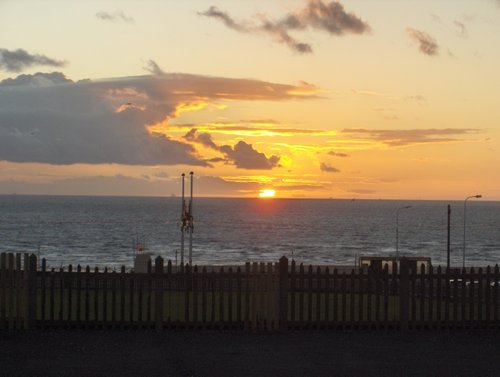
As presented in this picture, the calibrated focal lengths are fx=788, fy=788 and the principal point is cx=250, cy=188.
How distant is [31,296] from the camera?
706 inches

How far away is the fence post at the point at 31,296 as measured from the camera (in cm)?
1789

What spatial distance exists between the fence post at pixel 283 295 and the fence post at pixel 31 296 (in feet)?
18.4

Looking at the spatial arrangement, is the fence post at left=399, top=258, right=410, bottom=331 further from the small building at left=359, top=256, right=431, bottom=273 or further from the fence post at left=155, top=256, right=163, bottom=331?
the fence post at left=155, top=256, right=163, bottom=331

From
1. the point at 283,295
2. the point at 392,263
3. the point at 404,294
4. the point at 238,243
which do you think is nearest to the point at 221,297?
the point at 283,295

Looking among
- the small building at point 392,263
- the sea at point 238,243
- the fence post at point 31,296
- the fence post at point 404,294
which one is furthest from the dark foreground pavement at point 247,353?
the sea at point 238,243

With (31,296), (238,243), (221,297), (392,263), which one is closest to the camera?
(31,296)

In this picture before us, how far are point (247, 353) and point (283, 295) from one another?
9.39 feet

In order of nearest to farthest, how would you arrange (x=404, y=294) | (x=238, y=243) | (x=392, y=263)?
1. (x=404, y=294)
2. (x=392, y=263)
3. (x=238, y=243)

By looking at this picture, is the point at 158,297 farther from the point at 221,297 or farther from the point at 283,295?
the point at 283,295

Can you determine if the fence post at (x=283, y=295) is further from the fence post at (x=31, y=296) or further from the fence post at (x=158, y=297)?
the fence post at (x=31, y=296)

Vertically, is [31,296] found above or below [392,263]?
below

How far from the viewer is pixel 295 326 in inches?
723

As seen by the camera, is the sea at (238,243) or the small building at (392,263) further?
the sea at (238,243)

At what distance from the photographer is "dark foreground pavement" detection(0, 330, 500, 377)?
1422 cm
